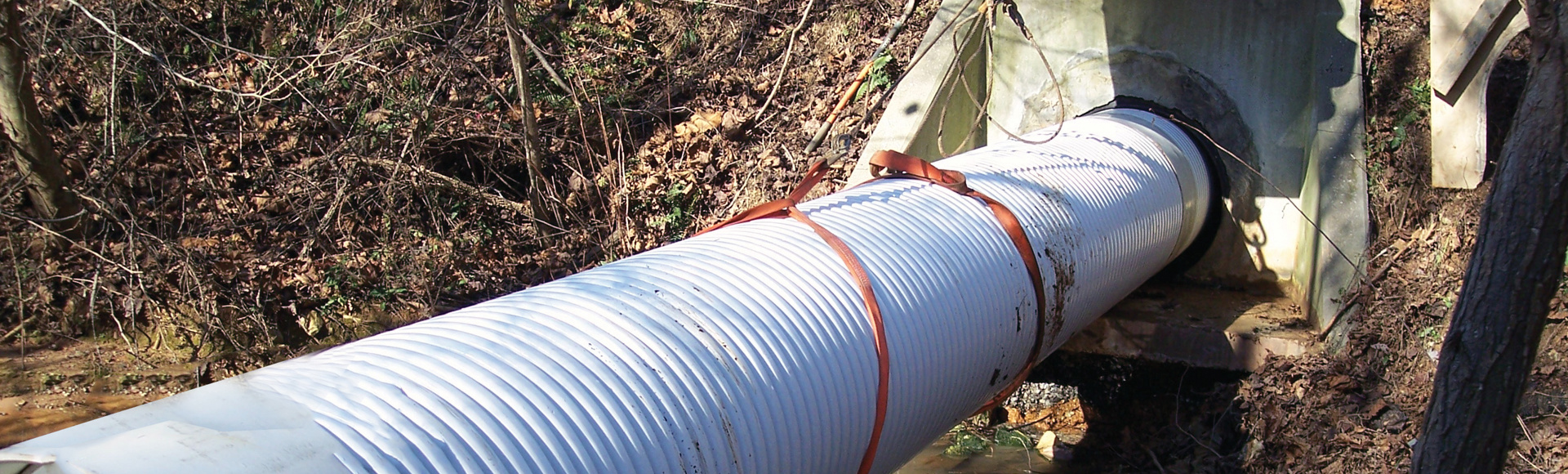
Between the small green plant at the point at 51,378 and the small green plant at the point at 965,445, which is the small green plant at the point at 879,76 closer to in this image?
the small green plant at the point at 965,445

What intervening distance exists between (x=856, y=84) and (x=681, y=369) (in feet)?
17.0

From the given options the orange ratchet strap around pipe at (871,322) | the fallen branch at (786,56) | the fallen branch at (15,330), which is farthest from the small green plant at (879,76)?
the fallen branch at (15,330)

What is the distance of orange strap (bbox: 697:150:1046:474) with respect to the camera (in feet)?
8.18

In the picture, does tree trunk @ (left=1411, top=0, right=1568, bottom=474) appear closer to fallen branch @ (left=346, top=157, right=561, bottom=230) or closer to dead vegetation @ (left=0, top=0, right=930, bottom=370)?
dead vegetation @ (left=0, top=0, right=930, bottom=370)

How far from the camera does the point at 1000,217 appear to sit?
3.35 m

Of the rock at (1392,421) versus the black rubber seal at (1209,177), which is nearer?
the rock at (1392,421)

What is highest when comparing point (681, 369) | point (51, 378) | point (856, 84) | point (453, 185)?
point (856, 84)

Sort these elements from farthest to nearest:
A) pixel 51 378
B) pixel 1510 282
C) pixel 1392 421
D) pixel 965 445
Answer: pixel 965 445, pixel 51 378, pixel 1392 421, pixel 1510 282

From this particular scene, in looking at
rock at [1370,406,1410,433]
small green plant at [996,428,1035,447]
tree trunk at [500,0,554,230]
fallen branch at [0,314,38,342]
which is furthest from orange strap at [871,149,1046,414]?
fallen branch at [0,314,38,342]

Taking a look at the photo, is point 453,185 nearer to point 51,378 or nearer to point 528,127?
point 528,127

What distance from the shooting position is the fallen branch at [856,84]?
22.6ft

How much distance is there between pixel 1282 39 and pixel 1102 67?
3.72ft

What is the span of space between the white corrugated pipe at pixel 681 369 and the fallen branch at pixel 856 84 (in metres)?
3.19

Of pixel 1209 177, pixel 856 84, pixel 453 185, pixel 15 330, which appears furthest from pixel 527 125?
pixel 1209 177
